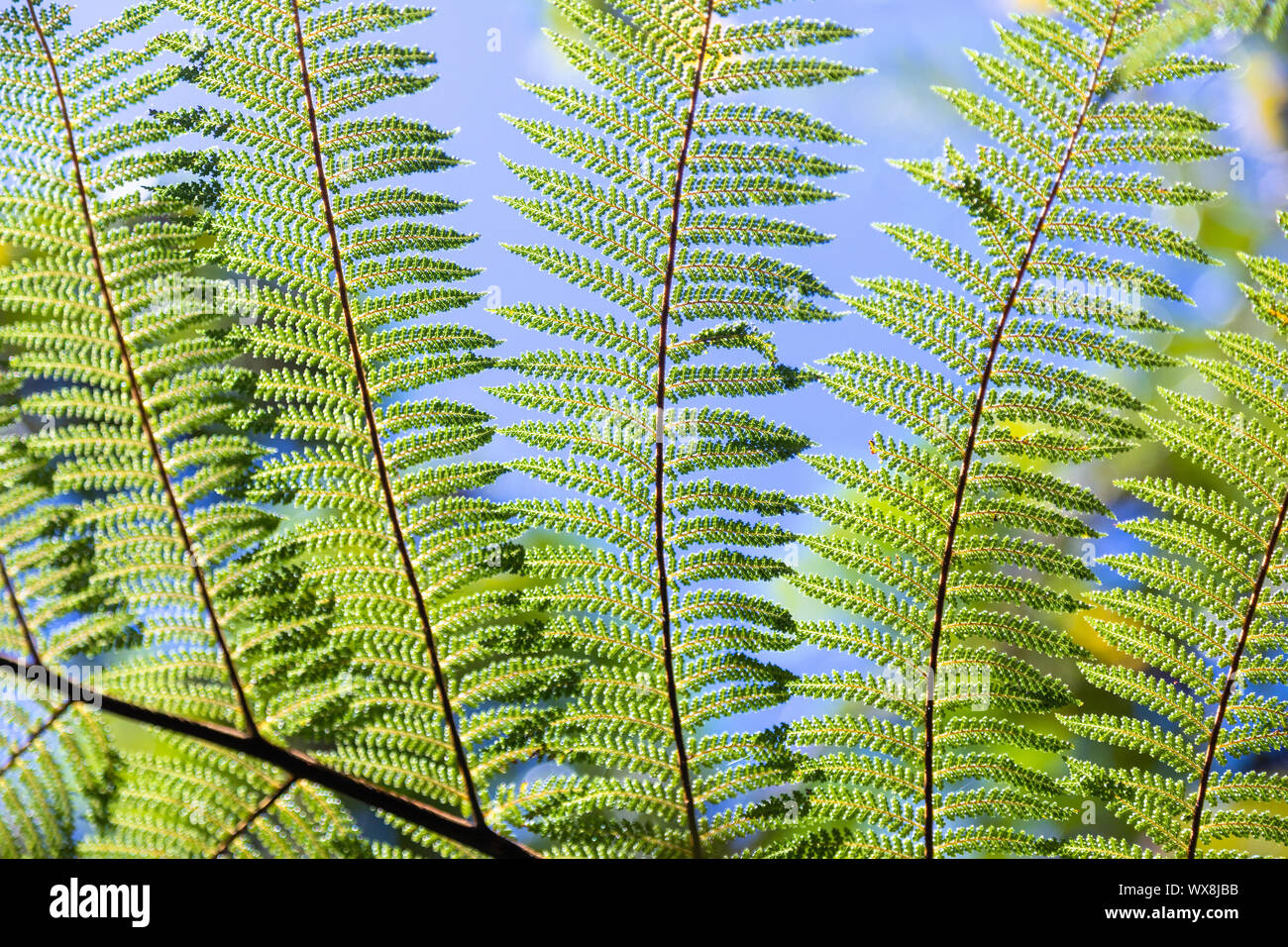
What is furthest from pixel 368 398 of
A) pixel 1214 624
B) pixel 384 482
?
pixel 1214 624

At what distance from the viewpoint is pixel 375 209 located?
1588 millimetres

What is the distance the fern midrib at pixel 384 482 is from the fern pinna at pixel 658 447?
114mm

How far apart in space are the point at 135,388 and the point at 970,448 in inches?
58.5

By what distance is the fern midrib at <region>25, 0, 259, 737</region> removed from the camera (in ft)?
4.85

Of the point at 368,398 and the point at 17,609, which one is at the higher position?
the point at 368,398

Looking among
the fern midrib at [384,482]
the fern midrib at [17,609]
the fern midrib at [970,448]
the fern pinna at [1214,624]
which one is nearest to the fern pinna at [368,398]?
the fern midrib at [384,482]

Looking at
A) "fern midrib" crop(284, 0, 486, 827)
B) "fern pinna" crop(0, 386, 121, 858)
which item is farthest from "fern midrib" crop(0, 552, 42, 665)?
"fern midrib" crop(284, 0, 486, 827)

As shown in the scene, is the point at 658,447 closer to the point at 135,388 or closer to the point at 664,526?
the point at 664,526

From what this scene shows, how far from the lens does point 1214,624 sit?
163 cm

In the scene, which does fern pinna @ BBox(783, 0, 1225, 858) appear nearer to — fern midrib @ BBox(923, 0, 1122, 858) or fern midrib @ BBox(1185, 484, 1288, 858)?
fern midrib @ BBox(923, 0, 1122, 858)

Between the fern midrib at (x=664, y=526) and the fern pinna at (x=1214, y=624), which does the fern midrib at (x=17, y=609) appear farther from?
the fern pinna at (x=1214, y=624)

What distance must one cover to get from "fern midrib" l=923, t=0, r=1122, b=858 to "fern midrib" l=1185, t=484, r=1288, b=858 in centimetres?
49

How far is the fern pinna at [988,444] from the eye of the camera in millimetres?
1483
